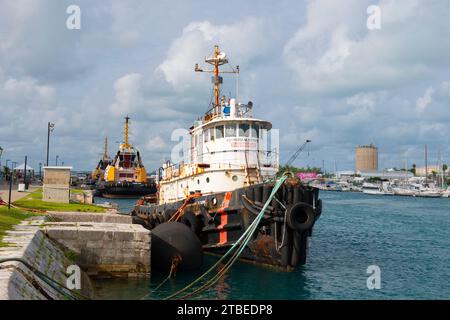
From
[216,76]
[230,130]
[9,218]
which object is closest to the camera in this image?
[9,218]

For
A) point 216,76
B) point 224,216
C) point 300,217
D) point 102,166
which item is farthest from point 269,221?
point 102,166

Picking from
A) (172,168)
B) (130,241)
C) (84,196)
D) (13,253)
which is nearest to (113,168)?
(84,196)

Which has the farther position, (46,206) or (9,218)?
(46,206)

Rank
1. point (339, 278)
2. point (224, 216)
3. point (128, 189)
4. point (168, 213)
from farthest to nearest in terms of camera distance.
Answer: point (128, 189) → point (168, 213) → point (224, 216) → point (339, 278)

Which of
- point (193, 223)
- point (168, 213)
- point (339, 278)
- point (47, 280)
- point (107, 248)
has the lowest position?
point (339, 278)

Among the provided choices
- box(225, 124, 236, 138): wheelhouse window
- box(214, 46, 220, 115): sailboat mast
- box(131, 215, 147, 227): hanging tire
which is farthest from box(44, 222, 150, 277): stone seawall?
box(131, 215, 147, 227): hanging tire

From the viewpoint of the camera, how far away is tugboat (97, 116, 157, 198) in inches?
2621

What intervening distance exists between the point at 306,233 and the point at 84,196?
24.4 metres

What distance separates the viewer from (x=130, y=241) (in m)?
15.1

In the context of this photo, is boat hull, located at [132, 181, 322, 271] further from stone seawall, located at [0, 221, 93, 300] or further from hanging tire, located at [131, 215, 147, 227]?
hanging tire, located at [131, 215, 147, 227]

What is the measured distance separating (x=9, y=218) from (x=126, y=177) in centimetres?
5650

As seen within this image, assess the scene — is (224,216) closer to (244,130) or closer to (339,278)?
(244,130)

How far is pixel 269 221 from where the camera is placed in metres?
16.5

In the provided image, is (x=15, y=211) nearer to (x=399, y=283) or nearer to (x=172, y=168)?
(x=172, y=168)
